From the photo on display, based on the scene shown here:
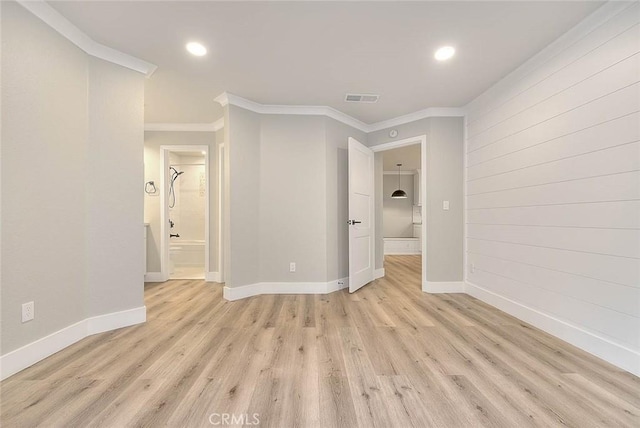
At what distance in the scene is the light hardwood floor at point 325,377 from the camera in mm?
1283

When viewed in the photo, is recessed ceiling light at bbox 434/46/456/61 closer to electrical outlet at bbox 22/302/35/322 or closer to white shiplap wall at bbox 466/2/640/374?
white shiplap wall at bbox 466/2/640/374

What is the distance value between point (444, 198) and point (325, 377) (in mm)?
2788

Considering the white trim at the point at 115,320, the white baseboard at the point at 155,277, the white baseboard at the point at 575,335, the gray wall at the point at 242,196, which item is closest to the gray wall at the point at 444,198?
the white baseboard at the point at 575,335

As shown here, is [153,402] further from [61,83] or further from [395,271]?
[395,271]

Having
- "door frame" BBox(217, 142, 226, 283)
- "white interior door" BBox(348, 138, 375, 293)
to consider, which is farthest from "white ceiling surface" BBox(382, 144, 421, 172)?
"door frame" BBox(217, 142, 226, 283)

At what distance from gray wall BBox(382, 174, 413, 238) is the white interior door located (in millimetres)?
4244

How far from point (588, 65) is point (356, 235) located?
262 centimetres

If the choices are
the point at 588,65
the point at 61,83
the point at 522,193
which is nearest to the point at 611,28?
the point at 588,65

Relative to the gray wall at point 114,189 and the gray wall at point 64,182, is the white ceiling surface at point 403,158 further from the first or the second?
the gray wall at point 64,182

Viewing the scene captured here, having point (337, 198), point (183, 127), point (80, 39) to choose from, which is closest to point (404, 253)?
point (337, 198)

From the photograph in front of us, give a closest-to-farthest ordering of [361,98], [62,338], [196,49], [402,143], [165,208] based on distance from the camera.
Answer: [62,338]
[196,49]
[361,98]
[402,143]
[165,208]

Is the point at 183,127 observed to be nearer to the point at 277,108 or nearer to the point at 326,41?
the point at 277,108

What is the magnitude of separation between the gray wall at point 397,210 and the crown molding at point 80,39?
683 cm

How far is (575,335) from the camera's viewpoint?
6.56 ft
